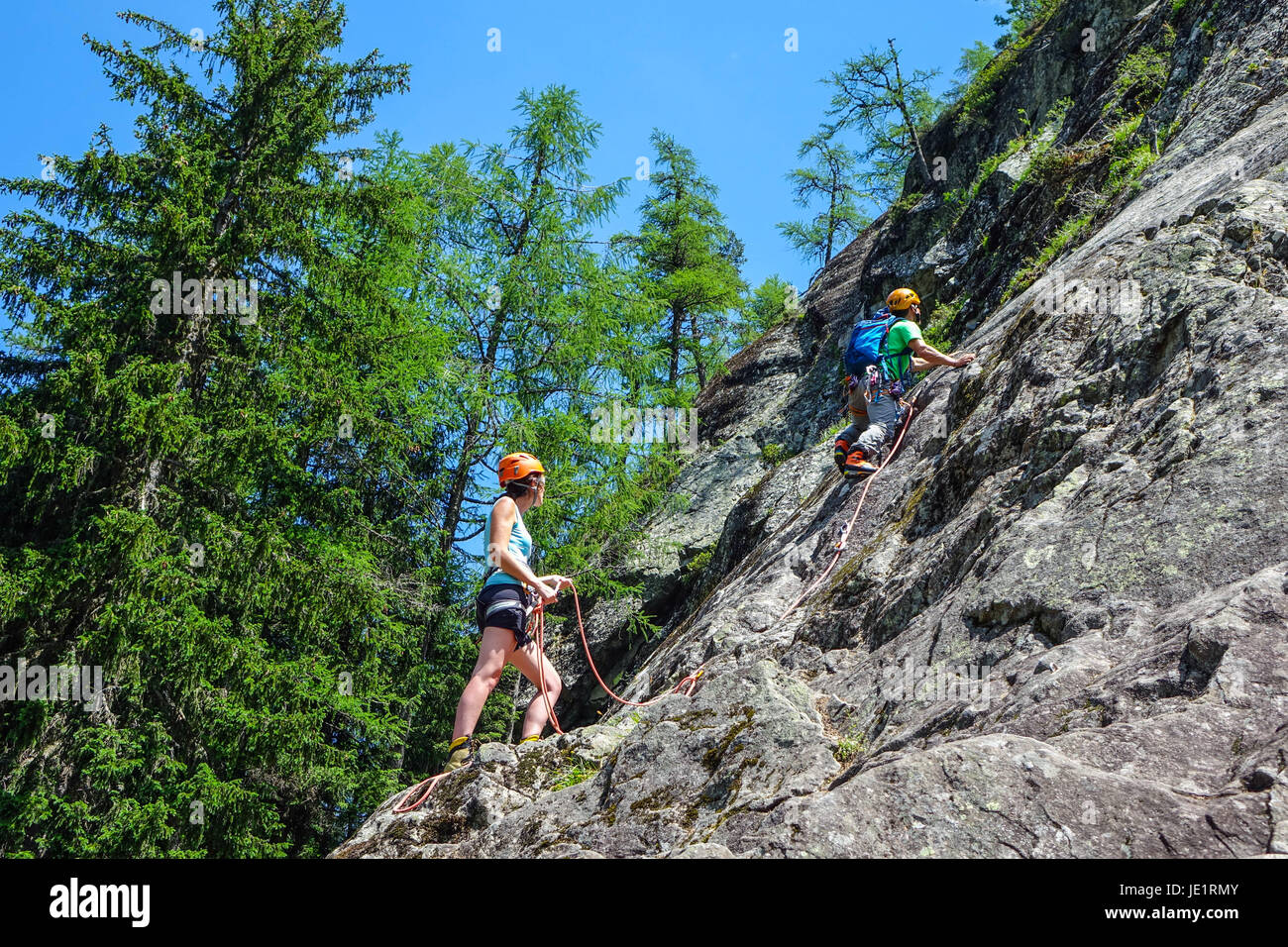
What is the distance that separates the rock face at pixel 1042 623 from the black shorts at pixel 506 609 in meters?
0.80

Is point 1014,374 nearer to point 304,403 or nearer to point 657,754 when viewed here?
point 657,754

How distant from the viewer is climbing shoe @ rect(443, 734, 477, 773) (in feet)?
20.1

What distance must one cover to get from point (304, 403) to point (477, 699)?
840cm

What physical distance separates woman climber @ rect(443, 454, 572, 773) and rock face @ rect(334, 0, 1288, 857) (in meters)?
0.45

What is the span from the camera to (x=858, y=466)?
9008mm

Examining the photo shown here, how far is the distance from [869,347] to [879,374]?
326mm

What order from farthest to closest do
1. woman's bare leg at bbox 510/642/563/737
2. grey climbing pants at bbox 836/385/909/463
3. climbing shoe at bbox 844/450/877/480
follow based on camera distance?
1. grey climbing pants at bbox 836/385/909/463
2. climbing shoe at bbox 844/450/877/480
3. woman's bare leg at bbox 510/642/563/737

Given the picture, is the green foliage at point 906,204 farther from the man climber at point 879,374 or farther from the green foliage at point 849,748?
the green foliage at point 849,748

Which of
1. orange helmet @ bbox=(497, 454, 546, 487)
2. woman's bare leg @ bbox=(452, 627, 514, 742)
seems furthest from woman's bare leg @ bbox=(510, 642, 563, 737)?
orange helmet @ bbox=(497, 454, 546, 487)

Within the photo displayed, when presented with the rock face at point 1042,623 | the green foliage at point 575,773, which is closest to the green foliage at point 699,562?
the rock face at point 1042,623

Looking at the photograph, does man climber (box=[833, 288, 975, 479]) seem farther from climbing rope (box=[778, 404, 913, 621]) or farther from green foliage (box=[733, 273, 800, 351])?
green foliage (box=[733, 273, 800, 351])

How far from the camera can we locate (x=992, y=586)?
17.1 feet

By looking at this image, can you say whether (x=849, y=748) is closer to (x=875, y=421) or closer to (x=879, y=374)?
(x=875, y=421)

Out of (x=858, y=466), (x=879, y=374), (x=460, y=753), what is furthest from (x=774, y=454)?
(x=460, y=753)
